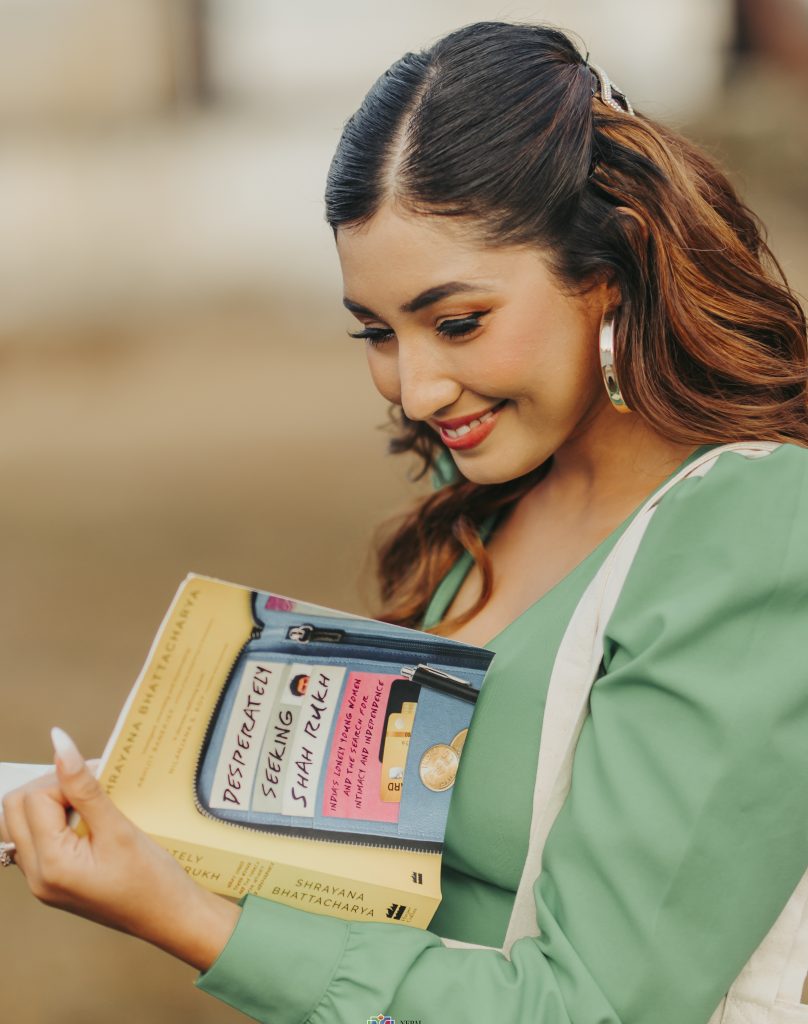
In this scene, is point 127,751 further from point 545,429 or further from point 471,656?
point 545,429

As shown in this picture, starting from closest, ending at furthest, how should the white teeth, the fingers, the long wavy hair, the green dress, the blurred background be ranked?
the green dress
the fingers
the long wavy hair
the white teeth
the blurred background

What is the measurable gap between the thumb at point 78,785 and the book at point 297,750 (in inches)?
2.1

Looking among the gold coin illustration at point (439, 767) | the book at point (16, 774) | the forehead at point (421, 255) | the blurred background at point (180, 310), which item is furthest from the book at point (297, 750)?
the blurred background at point (180, 310)

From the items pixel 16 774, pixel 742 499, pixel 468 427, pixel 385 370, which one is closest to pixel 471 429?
pixel 468 427

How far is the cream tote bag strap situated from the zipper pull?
0.23m

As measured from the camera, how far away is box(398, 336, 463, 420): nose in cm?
135

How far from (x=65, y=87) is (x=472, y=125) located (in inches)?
467

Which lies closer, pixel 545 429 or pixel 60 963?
pixel 545 429

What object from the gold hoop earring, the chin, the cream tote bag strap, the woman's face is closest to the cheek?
the woman's face

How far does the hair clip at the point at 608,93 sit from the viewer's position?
139 cm

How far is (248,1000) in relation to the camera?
1153 mm

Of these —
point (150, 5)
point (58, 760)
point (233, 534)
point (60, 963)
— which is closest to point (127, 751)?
point (58, 760)

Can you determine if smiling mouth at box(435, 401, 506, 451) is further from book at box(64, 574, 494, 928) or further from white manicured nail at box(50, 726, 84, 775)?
white manicured nail at box(50, 726, 84, 775)

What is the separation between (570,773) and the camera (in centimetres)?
121
